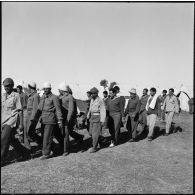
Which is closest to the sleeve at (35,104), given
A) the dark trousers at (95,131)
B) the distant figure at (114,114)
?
the dark trousers at (95,131)

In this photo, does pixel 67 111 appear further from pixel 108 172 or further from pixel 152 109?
pixel 152 109

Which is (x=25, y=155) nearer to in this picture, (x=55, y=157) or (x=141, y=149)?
(x=55, y=157)

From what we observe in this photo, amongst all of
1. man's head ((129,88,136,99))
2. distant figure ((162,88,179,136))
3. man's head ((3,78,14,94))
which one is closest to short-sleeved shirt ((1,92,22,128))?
man's head ((3,78,14,94))

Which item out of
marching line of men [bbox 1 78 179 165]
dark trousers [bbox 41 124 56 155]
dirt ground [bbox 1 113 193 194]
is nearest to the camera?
dirt ground [bbox 1 113 193 194]

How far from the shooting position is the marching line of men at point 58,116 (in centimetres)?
802

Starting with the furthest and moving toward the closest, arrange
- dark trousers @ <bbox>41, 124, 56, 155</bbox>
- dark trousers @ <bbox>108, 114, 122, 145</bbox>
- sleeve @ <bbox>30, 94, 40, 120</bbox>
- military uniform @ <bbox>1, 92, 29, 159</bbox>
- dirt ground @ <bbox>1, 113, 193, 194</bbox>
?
1. dark trousers @ <bbox>108, 114, 122, 145</bbox>
2. sleeve @ <bbox>30, 94, 40, 120</bbox>
3. dark trousers @ <bbox>41, 124, 56, 155</bbox>
4. military uniform @ <bbox>1, 92, 29, 159</bbox>
5. dirt ground @ <bbox>1, 113, 193, 194</bbox>

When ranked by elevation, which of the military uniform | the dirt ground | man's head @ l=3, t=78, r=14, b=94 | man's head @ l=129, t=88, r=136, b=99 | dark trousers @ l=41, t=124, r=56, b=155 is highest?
man's head @ l=3, t=78, r=14, b=94

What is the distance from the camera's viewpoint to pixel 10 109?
801 centimetres

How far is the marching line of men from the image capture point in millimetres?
8016

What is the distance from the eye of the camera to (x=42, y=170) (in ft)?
25.1

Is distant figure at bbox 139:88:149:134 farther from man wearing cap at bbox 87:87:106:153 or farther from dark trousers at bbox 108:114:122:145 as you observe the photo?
man wearing cap at bbox 87:87:106:153

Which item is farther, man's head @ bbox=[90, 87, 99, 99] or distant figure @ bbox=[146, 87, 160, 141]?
distant figure @ bbox=[146, 87, 160, 141]

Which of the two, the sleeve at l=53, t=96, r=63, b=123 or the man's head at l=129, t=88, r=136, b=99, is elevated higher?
the man's head at l=129, t=88, r=136, b=99

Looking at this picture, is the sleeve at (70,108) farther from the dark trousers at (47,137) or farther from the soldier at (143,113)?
the soldier at (143,113)
